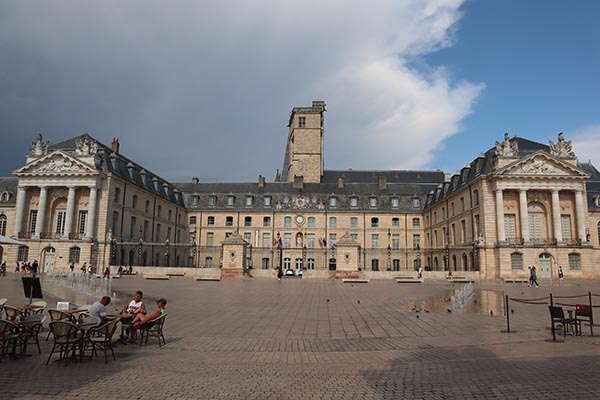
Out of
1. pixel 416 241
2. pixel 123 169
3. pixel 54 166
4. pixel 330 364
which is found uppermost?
pixel 123 169

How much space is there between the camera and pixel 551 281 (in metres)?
32.7

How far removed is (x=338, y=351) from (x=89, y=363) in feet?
14.3

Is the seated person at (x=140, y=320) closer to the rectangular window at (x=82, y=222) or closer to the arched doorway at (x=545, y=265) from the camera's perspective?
the arched doorway at (x=545, y=265)

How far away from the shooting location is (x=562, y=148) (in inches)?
1559

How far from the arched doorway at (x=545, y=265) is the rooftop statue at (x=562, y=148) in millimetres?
9616

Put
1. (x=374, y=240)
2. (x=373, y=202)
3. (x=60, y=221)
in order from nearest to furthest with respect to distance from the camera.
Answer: (x=60, y=221)
(x=374, y=240)
(x=373, y=202)

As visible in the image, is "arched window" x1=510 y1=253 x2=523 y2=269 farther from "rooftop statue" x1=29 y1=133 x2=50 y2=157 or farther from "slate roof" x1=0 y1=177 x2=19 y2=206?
"slate roof" x1=0 y1=177 x2=19 y2=206

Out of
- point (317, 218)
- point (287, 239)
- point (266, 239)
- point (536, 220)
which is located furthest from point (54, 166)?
point (536, 220)

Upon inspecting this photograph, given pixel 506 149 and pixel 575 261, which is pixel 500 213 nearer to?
pixel 506 149

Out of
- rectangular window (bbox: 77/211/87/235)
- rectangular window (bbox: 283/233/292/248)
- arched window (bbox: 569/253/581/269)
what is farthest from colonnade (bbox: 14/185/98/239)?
arched window (bbox: 569/253/581/269)

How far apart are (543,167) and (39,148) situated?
47172mm

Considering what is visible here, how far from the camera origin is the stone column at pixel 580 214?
37.8m

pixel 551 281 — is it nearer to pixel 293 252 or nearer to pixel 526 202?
pixel 526 202

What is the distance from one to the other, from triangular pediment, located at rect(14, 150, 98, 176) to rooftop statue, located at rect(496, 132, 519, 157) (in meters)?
37.7
